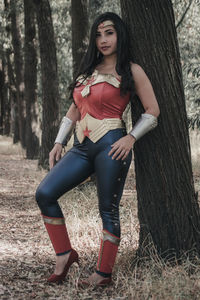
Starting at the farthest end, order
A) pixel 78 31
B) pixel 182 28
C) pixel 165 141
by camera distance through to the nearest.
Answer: pixel 182 28 → pixel 78 31 → pixel 165 141

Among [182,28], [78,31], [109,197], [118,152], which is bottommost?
[109,197]

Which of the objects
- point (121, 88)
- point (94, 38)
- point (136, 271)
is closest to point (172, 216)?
point (136, 271)

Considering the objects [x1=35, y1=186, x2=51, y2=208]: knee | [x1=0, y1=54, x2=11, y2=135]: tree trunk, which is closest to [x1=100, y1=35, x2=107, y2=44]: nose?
[x1=35, y1=186, x2=51, y2=208]: knee

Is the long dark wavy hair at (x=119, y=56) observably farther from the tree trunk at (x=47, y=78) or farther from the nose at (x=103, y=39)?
the tree trunk at (x=47, y=78)

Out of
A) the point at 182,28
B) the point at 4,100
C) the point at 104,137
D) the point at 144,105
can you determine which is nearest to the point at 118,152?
the point at 104,137

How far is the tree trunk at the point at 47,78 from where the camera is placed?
11.2 meters

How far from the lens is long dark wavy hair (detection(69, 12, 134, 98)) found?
3.79m

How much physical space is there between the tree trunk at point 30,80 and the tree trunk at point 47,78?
3982 millimetres

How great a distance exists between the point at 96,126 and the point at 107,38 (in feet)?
2.32

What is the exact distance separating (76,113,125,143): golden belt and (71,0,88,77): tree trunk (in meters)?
5.59

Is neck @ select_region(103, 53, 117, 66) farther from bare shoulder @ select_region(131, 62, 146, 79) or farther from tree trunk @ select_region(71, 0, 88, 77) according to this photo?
tree trunk @ select_region(71, 0, 88, 77)

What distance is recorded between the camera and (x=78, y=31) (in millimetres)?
9547

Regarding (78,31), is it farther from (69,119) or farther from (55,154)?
(55,154)

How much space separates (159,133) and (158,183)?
413 mm
